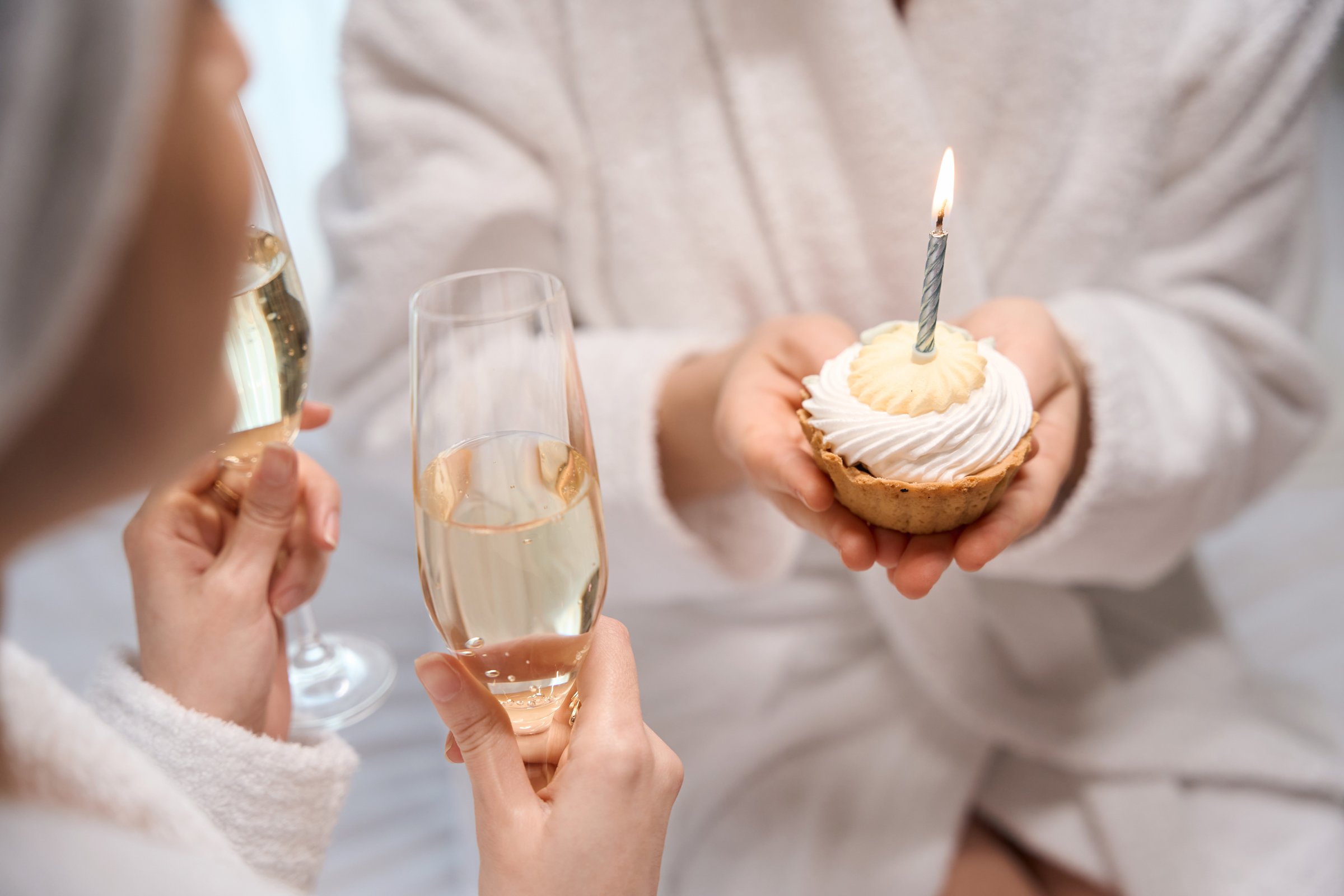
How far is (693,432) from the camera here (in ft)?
2.49

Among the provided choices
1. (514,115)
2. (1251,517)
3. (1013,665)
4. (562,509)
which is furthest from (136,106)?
(1251,517)

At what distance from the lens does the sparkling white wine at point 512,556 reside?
1.34 feet

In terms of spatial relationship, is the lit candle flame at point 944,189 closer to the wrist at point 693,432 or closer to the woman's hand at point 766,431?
the woman's hand at point 766,431

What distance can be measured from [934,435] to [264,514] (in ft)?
1.30

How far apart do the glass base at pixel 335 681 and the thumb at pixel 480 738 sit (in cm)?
22

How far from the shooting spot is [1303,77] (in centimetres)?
80

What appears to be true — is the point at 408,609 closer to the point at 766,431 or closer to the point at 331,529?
the point at 331,529

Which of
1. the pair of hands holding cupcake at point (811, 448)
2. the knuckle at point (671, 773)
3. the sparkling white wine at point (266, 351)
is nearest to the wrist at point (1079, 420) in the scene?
the pair of hands holding cupcake at point (811, 448)

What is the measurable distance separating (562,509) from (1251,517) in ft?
3.65

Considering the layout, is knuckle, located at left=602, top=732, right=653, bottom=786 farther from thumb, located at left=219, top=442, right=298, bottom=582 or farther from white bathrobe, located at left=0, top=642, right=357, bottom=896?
thumb, located at left=219, top=442, right=298, bottom=582

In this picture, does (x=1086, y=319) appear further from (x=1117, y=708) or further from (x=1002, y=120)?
(x=1117, y=708)

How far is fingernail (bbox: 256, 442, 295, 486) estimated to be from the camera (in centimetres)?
54

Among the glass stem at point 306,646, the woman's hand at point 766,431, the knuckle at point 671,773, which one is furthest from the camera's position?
the glass stem at point 306,646

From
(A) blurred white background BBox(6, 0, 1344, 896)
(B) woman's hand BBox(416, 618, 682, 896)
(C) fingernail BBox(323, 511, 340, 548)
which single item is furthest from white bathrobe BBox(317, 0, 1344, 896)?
(B) woman's hand BBox(416, 618, 682, 896)
